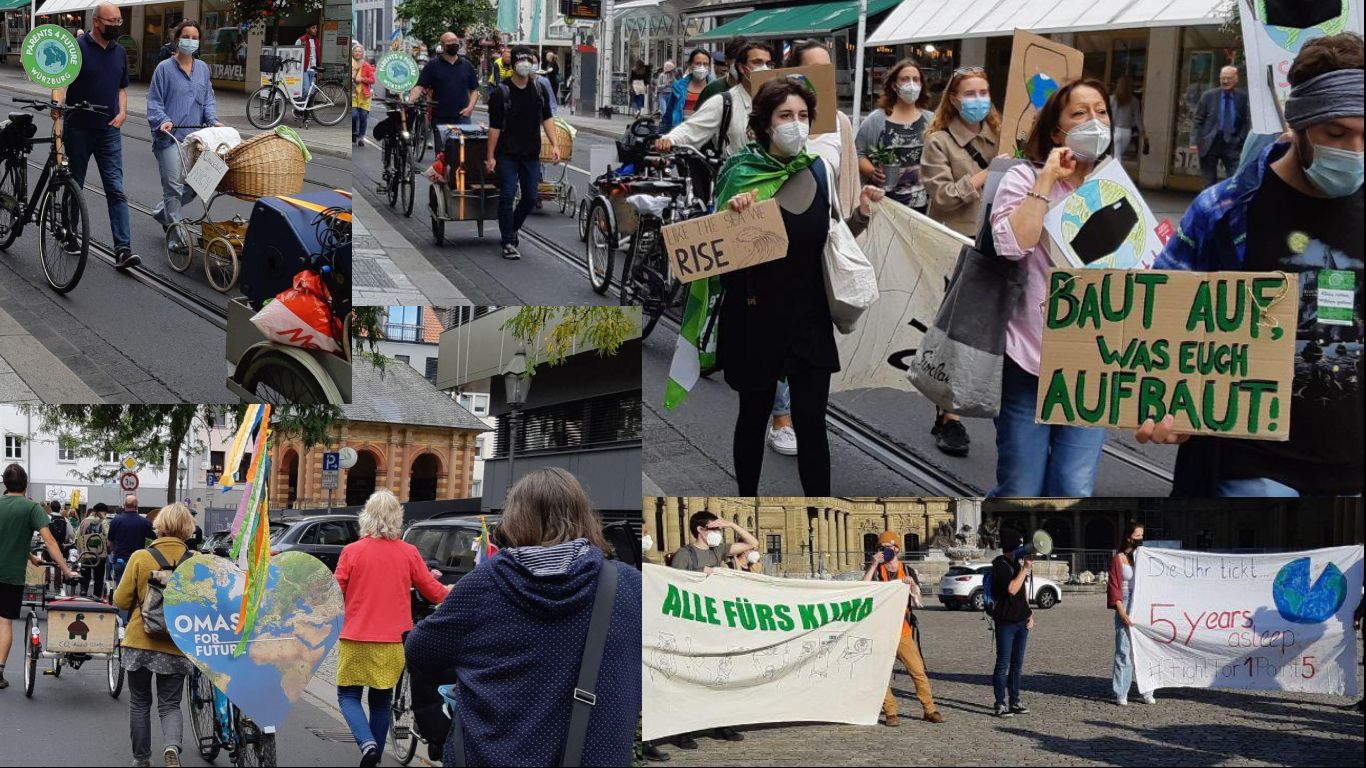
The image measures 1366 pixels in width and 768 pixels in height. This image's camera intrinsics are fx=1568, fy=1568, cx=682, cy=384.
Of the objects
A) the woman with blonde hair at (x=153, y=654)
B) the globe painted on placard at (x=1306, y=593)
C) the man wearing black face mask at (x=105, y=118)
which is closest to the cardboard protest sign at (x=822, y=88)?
the globe painted on placard at (x=1306, y=593)

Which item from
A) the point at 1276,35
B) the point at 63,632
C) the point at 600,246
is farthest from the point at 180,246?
the point at 1276,35

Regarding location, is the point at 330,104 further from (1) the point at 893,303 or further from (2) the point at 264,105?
(1) the point at 893,303

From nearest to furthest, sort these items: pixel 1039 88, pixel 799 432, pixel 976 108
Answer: pixel 799 432 → pixel 1039 88 → pixel 976 108

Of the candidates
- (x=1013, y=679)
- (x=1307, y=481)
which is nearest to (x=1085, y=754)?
(x=1013, y=679)

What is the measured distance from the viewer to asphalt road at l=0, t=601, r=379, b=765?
5945 mm

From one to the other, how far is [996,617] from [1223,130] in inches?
79.0

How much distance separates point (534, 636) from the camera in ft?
12.8

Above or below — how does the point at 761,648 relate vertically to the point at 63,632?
above

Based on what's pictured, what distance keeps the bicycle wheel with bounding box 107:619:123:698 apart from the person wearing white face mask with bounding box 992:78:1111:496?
369cm

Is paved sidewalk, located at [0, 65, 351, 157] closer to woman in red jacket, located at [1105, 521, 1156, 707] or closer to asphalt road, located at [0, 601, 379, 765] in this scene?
asphalt road, located at [0, 601, 379, 765]

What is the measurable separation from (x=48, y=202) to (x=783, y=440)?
3248mm

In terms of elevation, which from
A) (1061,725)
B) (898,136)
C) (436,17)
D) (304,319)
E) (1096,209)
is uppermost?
(436,17)

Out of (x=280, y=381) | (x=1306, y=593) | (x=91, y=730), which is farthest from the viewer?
(x=280, y=381)

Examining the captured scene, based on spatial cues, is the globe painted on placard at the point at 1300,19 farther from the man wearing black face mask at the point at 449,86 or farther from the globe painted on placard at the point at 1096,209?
the man wearing black face mask at the point at 449,86
